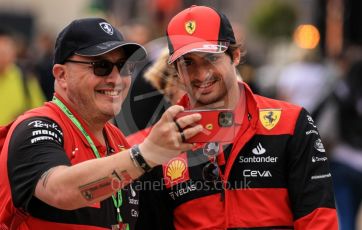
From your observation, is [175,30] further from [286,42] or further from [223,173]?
[286,42]

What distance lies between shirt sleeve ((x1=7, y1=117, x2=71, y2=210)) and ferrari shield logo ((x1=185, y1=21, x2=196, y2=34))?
3.28ft

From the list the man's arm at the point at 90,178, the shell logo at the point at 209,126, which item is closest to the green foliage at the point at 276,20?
the man's arm at the point at 90,178

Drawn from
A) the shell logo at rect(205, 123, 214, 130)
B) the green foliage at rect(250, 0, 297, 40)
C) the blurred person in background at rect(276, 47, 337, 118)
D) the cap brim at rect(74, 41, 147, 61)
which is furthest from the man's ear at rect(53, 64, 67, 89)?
the green foliage at rect(250, 0, 297, 40)

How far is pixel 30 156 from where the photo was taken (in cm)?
449

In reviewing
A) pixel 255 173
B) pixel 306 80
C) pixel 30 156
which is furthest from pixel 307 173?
pixel 306 80

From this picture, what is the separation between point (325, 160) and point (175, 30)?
1095 millimetres

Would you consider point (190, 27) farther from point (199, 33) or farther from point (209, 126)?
point (209, 126)

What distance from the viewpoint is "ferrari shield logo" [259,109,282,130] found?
5.30m

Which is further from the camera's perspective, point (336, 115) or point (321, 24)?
point (321, 24)

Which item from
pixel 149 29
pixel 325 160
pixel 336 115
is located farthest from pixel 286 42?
pixel 325 160

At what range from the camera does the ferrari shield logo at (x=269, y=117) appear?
530cm

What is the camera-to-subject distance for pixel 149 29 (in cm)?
1251

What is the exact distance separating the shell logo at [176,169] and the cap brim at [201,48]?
1.88 ft

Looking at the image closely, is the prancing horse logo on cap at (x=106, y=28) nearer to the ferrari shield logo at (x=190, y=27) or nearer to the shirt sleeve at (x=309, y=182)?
the ferrari shield logo at (x=190, y=27)
